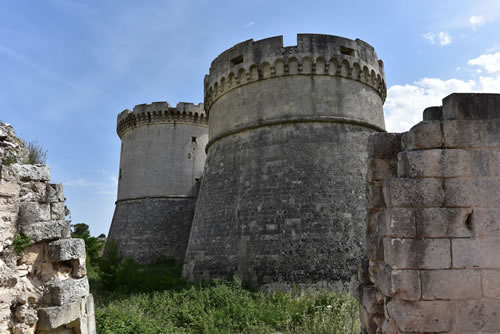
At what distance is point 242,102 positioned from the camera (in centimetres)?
1150

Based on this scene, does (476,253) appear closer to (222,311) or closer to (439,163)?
(439,163)

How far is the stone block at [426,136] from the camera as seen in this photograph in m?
2.98

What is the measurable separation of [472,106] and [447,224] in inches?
39.0

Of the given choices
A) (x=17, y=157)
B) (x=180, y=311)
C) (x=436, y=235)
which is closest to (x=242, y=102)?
(x=180, y=311)

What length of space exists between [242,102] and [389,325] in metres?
9.22

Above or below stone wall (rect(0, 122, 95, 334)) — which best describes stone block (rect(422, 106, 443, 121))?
above

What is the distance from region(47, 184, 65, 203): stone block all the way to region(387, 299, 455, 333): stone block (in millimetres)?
3383

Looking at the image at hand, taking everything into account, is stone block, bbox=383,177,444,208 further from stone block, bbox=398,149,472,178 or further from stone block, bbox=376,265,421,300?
stone block, bbox=376,265,421,300

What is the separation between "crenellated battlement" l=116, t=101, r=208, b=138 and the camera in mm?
19531

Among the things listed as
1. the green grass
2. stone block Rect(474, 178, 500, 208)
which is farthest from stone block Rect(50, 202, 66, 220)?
stone block Rect(474, 178, 500, 208)

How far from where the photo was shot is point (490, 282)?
2.81m

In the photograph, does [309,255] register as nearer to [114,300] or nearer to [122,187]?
[114,300]

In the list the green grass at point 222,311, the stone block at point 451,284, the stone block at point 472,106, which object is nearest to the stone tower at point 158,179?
the green grass at point 222,311

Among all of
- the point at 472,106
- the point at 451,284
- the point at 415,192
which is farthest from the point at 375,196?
the point at 472,106
